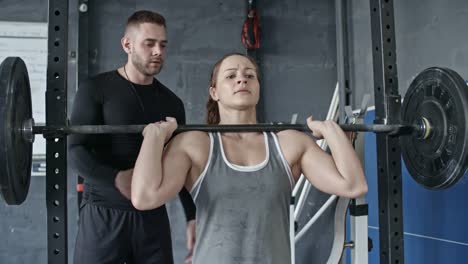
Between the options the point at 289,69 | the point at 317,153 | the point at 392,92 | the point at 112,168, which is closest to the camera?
the point at 317,153

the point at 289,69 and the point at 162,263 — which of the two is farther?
the point at 289,69

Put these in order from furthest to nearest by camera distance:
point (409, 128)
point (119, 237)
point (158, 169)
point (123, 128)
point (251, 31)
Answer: point (251, 31)
point (119, 237)
point (409, 128)
point (123, 128)
point (158, 169)

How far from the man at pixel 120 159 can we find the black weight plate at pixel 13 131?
0.33m

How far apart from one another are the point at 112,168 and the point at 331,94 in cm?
227

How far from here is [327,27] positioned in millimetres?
3621

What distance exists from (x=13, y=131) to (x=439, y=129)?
4.15 ft

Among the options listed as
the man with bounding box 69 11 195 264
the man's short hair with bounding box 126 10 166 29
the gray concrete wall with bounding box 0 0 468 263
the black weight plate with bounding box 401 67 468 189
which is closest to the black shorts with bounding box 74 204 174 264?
the man with bounding box 69 11 195 264

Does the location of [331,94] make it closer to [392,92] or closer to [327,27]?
[327,27]

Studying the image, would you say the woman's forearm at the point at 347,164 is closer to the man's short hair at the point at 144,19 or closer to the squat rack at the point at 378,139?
the squat rack at the point at 378,139

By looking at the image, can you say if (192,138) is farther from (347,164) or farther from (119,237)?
(119,237)

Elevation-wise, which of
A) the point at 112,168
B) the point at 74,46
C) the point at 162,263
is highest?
the point at 74,46

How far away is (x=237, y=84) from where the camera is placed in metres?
1.44

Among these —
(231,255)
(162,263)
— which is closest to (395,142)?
(231,255)

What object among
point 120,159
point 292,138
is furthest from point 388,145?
point 120,159
